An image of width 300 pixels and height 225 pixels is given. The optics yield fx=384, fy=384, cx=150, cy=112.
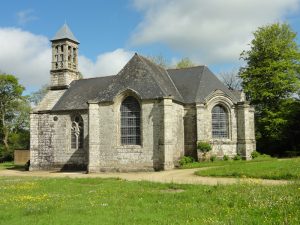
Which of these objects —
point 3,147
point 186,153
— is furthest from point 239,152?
point 3,147

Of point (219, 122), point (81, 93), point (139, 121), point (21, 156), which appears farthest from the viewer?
point (21, 156)

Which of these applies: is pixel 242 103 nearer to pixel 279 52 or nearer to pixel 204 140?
pixel 204 140

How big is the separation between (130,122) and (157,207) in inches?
704

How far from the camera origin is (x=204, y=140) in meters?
29.5

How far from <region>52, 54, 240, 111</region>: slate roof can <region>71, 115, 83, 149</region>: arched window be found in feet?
3.56

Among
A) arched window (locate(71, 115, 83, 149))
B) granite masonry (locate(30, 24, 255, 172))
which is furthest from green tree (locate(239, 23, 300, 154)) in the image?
arched window (locate(71, 115, 83, 149))

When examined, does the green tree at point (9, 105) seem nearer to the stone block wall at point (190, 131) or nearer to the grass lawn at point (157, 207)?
the stone block wall at point (190, 131)

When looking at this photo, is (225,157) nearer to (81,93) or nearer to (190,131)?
(190,131)

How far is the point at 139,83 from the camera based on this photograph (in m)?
28.6

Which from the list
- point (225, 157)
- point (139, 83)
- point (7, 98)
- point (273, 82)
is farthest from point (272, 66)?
point (7, 98)

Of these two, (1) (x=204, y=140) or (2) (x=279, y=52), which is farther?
(2) (x=279, y=52)

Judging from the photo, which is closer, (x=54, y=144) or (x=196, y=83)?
(x=196, y=83)

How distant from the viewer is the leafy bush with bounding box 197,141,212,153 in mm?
28906

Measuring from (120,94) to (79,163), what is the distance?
781 cm
